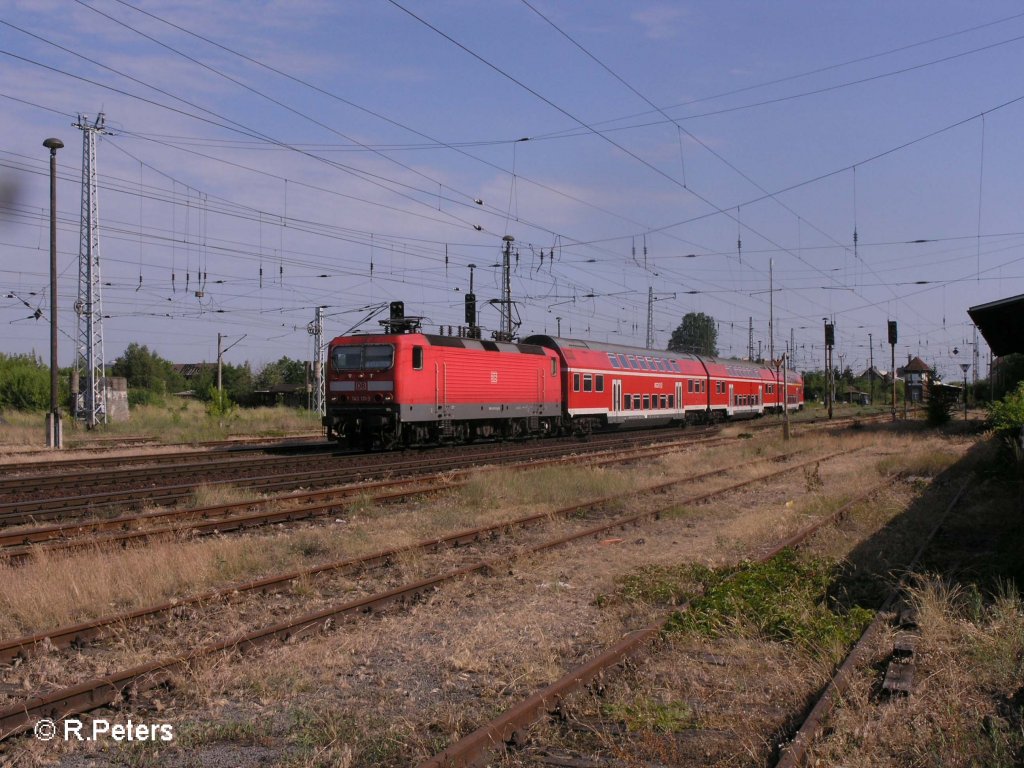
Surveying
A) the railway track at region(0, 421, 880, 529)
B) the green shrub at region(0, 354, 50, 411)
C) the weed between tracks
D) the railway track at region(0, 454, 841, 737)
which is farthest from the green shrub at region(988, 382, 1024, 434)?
the green shrub at region(0, 354, 50, 411)

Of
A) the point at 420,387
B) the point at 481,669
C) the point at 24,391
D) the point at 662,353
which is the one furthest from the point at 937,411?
the point at 24,391

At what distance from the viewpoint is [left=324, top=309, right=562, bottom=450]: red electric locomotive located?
856 inches

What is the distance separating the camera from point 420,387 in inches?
873

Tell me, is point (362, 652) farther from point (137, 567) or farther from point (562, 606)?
point (137, 567)

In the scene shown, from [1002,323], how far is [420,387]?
14.2m

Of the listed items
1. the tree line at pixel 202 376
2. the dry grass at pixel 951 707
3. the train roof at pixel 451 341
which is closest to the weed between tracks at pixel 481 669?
the dry grass at pixel 951 707

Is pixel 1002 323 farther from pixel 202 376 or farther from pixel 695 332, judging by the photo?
pixel 695 332

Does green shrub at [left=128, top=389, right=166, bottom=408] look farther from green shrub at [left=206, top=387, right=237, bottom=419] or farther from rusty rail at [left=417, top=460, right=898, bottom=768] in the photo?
rusty rail at [left=417, top=460, right=898, bottom=768]

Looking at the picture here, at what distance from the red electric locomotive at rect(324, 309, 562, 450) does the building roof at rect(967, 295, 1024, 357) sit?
1350cm

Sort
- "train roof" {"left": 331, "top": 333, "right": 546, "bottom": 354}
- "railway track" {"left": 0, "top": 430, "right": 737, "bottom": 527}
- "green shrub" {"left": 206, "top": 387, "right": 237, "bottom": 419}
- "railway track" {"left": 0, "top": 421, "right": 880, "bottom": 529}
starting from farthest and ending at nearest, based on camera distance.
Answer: "green shrub" {"left": 206, "top": 387, "right": 237, "bottom": 419} < "train roof" {"left": 331, "top": 333, "right": 546, "bottom": 354} < "railway track" {"left": 0, "top": 421, "right": 880, "bottom": 529} < "railway track" {"left": 0, "top": 430, "right": 737, "bottom": 527}

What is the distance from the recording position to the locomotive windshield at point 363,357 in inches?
856

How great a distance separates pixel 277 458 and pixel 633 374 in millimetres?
17146

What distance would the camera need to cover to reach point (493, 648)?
22.2 ft

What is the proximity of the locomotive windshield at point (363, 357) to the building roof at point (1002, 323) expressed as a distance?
1380 centimetres
